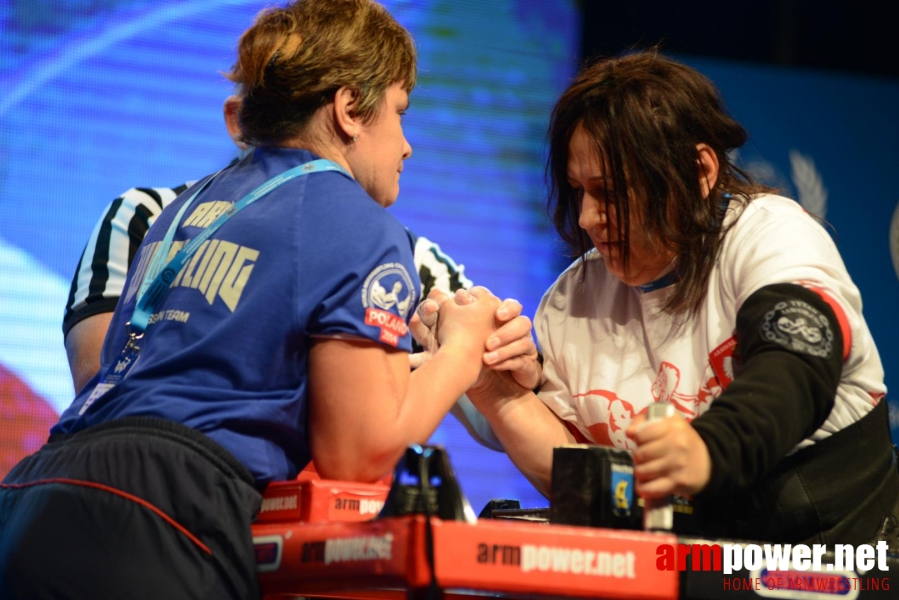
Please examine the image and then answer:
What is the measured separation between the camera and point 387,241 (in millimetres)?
1209

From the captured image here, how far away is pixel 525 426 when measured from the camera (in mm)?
1585

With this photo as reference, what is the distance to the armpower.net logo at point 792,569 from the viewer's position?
40.2 inches

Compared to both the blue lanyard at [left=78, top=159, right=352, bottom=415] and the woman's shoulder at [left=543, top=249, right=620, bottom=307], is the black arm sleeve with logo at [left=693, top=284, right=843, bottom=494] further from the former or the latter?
the blue lanyard at [left=78, top=159, right=352, bottom=415]

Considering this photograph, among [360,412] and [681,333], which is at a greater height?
[681,333]

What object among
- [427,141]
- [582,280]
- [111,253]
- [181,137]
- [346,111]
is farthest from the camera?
[427,141]

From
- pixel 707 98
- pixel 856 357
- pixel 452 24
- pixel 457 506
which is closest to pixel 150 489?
pixel 457 506

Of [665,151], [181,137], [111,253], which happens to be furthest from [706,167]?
[181,137]

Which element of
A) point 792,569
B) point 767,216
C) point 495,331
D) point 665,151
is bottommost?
point 792,569

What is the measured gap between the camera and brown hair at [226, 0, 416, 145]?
1322 mm

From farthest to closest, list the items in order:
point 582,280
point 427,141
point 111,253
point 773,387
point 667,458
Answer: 1. point 427,141
2. point 111,253
3. point 582,280
4. point 773,387
5. point 667,458

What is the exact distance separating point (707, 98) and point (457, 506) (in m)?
0.89

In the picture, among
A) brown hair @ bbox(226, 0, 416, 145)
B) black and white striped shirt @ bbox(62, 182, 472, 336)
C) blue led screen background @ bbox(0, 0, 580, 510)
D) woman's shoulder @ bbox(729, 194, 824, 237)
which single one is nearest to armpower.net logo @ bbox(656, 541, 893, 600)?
woman's shoulder @ bbox(729, 194, 824, 237)

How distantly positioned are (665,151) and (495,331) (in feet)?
1.22

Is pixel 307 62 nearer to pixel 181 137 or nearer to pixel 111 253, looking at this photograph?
pixel 111 253
